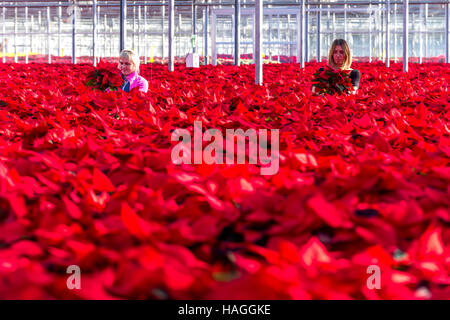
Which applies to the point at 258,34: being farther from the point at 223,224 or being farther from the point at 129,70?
the point at 223,224

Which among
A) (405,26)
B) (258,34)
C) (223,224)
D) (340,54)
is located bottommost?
(223,224)

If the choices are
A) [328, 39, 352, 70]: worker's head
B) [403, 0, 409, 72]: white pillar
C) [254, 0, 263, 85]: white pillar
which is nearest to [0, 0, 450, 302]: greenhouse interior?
[328, 39, 352, 70]: worker's head

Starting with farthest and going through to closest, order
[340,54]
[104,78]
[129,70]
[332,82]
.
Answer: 1. [340,54]
2. [129,70]
3. [104,78]
4. [332,82]

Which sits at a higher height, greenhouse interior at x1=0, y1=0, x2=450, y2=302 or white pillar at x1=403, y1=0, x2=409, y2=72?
white pillar at x1=403, y1=0, x2=409, y2=72

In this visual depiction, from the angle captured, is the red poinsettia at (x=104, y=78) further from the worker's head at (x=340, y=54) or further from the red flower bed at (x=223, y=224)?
the red flower bed at (x=223, y=224)

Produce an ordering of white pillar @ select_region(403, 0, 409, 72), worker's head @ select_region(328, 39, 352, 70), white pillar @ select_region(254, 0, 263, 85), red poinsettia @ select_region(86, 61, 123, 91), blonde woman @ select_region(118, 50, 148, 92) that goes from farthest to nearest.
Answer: white pillar @ select_region(403, 0, 409, 72) → white pillar @ select_region(254, 0, 263, 85) → worker's head @ select_region(328, 39, 352, 70) → blonde woman @ select_region(118, 50, 148, 92) → red poinsettia @ select_region(86, 61, 123, 91)

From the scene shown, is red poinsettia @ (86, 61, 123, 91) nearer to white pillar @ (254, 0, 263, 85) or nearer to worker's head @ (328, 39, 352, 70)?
white pillar @ (254, 0, 263, 85)

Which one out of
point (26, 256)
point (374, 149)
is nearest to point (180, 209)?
point (26, 256)

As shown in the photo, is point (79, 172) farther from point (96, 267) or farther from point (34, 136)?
point (34, 136)

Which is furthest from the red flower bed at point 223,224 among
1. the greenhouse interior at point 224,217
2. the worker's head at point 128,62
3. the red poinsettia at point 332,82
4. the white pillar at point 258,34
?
the white pillar at point 258,34

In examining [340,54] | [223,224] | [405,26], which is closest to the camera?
[223,224]

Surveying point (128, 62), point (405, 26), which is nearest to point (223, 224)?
point (128, 62)

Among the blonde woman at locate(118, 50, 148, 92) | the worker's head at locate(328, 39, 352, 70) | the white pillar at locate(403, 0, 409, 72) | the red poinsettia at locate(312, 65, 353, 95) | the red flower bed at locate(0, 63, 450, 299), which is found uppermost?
the white pillar at locate(403, 0, 409, 72)

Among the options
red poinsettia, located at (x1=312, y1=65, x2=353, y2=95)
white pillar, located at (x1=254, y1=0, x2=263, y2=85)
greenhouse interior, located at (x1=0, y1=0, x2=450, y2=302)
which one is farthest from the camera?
white pillar, located at (x1=254, y1=0, x2=263, y2=85)
